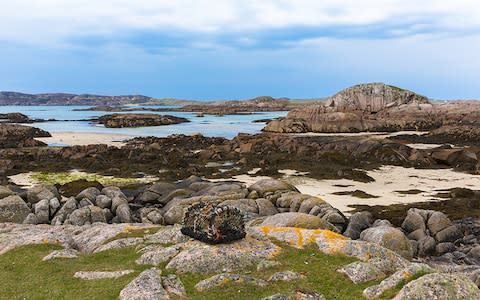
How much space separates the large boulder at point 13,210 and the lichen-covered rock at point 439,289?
2902cm

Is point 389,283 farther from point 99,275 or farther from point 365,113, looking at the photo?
point 365,113

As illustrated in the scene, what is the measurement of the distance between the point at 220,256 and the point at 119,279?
3.66m

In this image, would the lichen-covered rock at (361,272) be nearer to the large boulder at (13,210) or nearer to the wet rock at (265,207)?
the wet rock at (265,207)

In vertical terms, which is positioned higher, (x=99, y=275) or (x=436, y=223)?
(x=99, y=275)

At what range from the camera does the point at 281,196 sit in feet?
112

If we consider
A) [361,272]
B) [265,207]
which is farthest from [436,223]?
[361,272]

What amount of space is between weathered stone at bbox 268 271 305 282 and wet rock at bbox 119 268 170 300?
3.58 metres

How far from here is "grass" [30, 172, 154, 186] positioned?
166 ft

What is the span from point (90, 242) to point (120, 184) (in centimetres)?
2842

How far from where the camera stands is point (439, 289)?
38.3 ft

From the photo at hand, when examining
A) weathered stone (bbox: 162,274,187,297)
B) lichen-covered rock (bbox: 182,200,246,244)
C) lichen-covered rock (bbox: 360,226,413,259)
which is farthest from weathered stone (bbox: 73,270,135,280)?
lichen-covered rock (bbox: 360,226,413,259)

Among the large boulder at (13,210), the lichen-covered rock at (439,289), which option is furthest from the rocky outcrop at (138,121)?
the lichen-covered rock at (439,289)

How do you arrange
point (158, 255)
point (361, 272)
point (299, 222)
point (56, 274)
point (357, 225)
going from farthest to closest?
point (357, 225), point (299, 222), point (158, 255), point (56, 274), point (361, 272)

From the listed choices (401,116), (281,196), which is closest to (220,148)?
(281,196)
